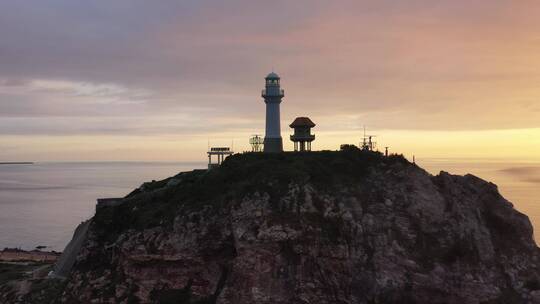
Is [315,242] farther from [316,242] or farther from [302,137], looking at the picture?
[302,137]

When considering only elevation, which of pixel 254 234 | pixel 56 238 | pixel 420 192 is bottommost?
pixel 56 238

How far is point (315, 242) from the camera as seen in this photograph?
38031mm

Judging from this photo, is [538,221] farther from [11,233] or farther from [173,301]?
[11,233]

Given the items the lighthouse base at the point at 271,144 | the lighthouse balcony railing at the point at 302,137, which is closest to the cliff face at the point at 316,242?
the lighthouse base at the point at 271,144

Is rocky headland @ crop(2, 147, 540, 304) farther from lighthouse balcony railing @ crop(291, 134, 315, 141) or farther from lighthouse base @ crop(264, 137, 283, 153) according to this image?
lighthouse balcony railing @ crop(291, 134, 315, 141)

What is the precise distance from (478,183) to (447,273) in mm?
11010

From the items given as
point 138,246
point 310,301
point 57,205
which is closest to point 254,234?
point 310,301

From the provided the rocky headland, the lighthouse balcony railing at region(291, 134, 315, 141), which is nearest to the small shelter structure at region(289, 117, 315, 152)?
the lighthouse balcony railing at region(291, 134, 315, 141)

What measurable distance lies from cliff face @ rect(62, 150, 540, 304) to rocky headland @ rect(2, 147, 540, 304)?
3.3 inches

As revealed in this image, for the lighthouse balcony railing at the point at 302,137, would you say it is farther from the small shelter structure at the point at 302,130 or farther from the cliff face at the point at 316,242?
the cliff face at the point at 316,242

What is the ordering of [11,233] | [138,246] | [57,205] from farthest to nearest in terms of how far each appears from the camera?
[57,205], [11,233], [138,246]

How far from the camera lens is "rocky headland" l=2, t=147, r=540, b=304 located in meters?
37.7

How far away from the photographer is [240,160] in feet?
156

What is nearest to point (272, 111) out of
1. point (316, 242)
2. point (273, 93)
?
point (273, 93)
